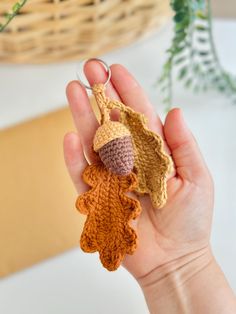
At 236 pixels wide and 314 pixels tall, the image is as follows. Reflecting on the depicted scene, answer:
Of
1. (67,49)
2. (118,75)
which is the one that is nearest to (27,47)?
(67,49)

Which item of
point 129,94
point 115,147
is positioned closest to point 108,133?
point 115,147

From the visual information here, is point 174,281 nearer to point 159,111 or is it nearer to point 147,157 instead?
point 147,157

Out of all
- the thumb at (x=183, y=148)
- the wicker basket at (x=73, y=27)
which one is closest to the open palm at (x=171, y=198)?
the thumb at (x=183, y=148)

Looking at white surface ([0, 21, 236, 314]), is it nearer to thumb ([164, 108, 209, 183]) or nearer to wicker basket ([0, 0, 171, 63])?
wicker basket ([0, 0, 171, 63])

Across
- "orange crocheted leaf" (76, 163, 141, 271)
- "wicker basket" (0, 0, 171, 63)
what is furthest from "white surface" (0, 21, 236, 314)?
"orange crocheted leaf" (76, 163, 141, 271)

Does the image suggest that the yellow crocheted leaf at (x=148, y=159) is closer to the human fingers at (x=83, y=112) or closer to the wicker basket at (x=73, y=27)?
the human fingers at (x=83, y=112)

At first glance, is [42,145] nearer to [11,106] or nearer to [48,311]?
[11,106]

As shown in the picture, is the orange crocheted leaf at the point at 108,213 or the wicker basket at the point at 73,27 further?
the wicker basket at the point at 73,27

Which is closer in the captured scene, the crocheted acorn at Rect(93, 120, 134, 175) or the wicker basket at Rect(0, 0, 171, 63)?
the crocheted acorn at Rect(93, 120, 134, 175)
